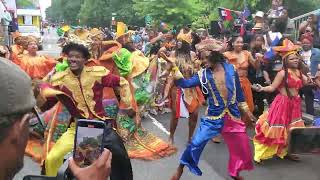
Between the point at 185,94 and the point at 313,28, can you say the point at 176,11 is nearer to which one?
the point at 313,28

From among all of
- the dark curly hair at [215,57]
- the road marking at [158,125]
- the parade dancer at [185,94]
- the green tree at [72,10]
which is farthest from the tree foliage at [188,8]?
the green tree at [72,10]

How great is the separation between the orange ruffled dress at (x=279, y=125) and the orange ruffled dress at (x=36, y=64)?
3.59 meters

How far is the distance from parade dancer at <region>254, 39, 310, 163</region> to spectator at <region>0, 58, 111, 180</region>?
5.39 metres

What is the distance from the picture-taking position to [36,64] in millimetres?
8539

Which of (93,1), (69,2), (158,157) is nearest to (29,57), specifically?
(158,157)

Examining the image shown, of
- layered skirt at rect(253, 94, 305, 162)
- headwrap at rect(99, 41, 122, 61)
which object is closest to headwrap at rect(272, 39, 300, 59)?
layered skirt at rect(253, 94, 305, 162)

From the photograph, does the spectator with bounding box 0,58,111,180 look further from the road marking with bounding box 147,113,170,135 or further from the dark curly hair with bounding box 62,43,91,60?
the road marking with bounding box 147,113,170,135

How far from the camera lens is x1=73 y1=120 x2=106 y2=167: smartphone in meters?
2.18

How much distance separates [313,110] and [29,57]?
201 inches

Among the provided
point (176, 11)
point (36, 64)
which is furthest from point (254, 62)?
point (176, 11)

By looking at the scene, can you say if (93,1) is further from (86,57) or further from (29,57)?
(86,57)

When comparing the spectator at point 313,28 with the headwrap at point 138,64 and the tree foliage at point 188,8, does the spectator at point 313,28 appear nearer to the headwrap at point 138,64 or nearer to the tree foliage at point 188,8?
the headwrap at point 138,64

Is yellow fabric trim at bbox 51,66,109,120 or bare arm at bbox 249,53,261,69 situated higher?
yellow fabric trim at bbox 51,66,109,120

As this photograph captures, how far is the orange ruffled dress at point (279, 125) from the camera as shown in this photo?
21.9ft
